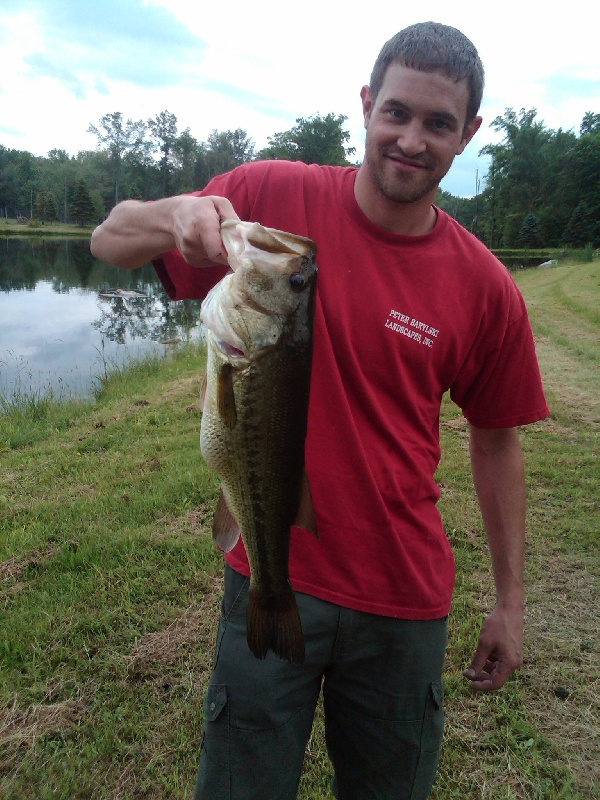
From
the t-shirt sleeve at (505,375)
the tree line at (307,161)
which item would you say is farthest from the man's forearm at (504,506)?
the tree line at (307,161)

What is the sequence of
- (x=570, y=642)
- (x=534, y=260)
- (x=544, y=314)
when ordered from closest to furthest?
(x=570, y=642)
(x=544, y=314)
(x=534, y=260)

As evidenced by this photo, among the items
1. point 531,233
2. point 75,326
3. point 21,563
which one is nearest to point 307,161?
point 531,233

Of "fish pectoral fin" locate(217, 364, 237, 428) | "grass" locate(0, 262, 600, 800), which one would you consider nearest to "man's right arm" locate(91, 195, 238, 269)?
"fish pectoral fin" locate(217, 364, 237, 428)

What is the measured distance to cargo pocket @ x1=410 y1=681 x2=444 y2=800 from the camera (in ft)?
6.71

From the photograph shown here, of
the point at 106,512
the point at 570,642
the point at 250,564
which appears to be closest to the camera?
the point at 250,564

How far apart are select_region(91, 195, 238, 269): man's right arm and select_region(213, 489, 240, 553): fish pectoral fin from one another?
2.69 feet

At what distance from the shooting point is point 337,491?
6.57 ft

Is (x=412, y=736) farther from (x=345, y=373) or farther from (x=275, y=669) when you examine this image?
(x=345, y=373)

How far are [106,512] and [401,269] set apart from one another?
3935 millimetres

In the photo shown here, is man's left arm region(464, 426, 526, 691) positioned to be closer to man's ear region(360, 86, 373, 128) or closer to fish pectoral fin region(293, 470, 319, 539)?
fish pectoral fin region(293, 470, 319, 539)

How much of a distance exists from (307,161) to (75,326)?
65.0 meters

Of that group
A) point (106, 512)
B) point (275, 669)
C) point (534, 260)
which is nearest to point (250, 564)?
point (275, 669)

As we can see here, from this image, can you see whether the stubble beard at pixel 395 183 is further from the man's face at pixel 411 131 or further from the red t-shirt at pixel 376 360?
the red t-shirt at pixel 376 360

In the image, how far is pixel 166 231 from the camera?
6.34 feet
